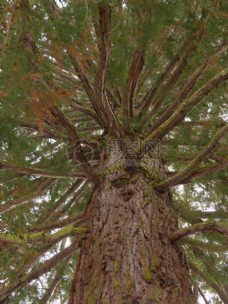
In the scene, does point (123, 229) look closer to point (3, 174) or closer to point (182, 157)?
point (182, 157)

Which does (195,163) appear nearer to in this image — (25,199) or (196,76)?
(196,76)

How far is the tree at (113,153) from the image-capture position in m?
3.00

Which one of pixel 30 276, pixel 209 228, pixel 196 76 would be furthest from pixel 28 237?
pixel 196 76

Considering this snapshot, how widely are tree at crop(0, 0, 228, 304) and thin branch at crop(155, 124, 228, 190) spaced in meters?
0.01

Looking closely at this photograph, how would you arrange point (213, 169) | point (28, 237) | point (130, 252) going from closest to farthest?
point (28, 237)
point (130, 252)
point (213, 169)

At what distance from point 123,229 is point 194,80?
6.48 feet

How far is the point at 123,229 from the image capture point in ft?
11.1

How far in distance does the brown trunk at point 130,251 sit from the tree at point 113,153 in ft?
0.04

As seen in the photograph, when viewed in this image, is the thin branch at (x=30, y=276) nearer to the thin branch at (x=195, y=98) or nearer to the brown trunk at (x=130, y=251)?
the brown trunk at (x=130, y=251)

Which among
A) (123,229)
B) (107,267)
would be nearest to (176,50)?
(123,229)

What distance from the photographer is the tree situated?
3.00m

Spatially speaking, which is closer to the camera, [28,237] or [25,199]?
[28,237]

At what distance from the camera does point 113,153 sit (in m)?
4.86

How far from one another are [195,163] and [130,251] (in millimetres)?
1007
